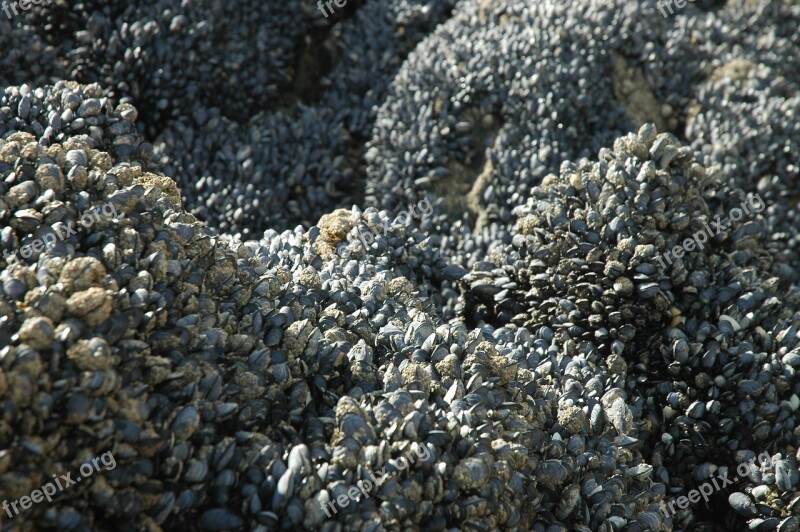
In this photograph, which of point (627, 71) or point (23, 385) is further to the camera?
point (627, 71)

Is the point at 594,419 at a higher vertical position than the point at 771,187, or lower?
lower

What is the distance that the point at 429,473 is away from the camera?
1.86 metres

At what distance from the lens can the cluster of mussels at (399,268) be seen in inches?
68.9

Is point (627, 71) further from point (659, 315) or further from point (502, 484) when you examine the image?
point (502, 484)

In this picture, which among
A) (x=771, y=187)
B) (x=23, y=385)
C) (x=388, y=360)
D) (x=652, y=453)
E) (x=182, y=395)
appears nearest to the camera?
(x=23, y=385)

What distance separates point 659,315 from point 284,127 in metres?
2.53

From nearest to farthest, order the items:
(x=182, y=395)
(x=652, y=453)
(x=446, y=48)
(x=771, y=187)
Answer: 1. (x=182, y=395)
2. (x=652, y=453)
3. (x=771, y=187)
4. (x=446, y=48)

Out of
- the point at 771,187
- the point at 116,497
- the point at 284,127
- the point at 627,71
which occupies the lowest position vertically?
the point at 116,497

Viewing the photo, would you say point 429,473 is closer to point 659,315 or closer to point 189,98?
point 659,315

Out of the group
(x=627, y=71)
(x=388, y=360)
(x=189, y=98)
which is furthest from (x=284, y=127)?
(x=388, y=360)

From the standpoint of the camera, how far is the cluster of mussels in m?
1.75

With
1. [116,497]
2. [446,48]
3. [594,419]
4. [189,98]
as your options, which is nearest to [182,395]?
[116,497]

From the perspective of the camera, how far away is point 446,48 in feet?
14.3

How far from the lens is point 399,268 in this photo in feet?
9.79
